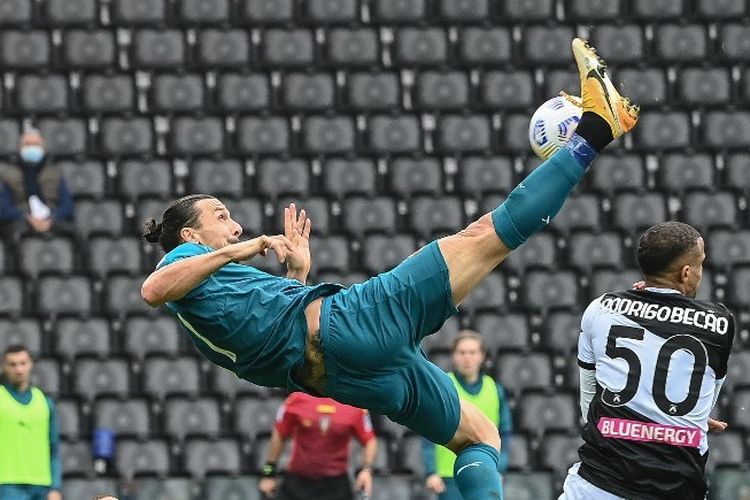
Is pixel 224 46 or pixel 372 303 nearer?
pixel 372 303

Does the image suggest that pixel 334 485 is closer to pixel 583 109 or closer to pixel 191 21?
pixel 583 109

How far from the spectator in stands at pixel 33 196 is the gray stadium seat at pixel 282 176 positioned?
1.72m

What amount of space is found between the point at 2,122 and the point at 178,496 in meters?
5.37

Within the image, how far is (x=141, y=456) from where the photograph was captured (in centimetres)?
1271

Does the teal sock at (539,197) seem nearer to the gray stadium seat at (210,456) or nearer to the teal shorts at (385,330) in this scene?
the teal shorts at (385,330)

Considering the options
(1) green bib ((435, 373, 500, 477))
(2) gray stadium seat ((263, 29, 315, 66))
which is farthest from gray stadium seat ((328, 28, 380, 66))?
(1) green bib ((435, 373, 500, 477))

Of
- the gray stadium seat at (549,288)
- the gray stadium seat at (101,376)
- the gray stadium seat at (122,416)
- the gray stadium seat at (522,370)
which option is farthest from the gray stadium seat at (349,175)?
the gray stadium seat at (122,416)

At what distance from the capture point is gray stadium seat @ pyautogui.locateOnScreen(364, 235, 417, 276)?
14.1 metres

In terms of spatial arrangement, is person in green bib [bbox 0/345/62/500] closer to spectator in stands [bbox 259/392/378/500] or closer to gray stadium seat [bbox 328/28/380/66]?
spectator in stands [bbox 259/392/378/500]

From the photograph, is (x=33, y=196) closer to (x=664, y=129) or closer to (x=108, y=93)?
(x=108, y=93)

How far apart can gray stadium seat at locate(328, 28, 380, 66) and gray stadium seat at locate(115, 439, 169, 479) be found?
193 inches

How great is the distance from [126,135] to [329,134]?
6.07 ft

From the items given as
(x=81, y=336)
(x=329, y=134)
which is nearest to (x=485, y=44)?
(x=329, y=134)

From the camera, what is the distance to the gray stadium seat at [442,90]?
15.8m
